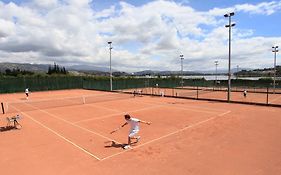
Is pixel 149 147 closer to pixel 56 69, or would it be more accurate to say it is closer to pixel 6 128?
pixel 6 128

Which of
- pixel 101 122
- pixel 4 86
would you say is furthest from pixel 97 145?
pixel 4 86

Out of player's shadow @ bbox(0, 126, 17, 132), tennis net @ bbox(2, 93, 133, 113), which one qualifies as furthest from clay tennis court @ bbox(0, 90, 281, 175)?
A: tennis net @ bbox(2, 93, 133, 113)

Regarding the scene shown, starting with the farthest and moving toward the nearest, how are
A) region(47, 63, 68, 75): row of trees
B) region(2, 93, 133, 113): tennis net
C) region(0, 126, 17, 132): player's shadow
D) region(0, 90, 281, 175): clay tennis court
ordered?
region(47, 63, 68, 75): row of trees → region(2, 93, 133, 113): tennis net → region(0, 126, 17, 132): player's shadow → region(0, 90, 281, 175): clay tennis court

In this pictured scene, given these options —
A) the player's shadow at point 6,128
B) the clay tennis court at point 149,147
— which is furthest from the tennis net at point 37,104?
the clay tennis court at point 149,147

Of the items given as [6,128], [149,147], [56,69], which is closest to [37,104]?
[6,128]

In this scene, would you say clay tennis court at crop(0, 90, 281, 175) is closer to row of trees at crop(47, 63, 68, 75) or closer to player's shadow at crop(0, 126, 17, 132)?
player's shadow at crop(0, 126, 17, 132)

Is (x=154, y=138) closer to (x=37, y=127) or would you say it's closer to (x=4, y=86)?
(x=37, y=127)

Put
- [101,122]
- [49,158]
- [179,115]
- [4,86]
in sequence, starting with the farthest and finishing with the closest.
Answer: [4,86]
[179,115]
[101,122]
[49,158]

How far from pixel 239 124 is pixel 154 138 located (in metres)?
5.75

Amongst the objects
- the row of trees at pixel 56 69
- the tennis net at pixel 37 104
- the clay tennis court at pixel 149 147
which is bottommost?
the clay tennis court at pixel 149 147

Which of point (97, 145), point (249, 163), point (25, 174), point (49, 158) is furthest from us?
point (97, 145)

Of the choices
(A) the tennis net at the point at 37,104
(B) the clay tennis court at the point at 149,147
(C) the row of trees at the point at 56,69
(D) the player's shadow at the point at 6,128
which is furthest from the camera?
Result: (C) the row of trees at the point at 56,69

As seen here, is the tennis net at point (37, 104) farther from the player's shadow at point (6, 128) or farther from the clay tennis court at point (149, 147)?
the clay tennis court at point (149, 147)

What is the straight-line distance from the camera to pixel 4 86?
37156 mm
